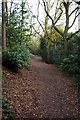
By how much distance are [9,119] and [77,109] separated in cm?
224

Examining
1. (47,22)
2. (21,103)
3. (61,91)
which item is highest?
(47,22)

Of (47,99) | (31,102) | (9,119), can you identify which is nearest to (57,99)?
(47,99)

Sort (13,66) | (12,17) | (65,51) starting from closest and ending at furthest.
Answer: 1. (13,66)
2. (12,17)
3. (65,51)

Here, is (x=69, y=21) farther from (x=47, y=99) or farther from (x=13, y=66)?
(x=47, y=99)

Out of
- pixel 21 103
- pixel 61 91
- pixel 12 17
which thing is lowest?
pixel 61 91

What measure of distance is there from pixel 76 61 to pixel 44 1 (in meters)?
7.25

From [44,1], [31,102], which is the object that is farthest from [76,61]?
[44,1]

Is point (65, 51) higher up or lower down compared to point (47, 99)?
higher up

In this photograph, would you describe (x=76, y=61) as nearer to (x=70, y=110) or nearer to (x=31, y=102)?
(x=70, y=110)

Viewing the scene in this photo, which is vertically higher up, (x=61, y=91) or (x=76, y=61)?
(x=76, y=61)

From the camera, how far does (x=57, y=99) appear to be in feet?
13.9

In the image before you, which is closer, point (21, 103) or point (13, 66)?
point (21, 103)

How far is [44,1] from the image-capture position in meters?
10.4

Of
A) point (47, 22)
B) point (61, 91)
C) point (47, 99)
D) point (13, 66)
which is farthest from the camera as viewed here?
point (47, 22)
